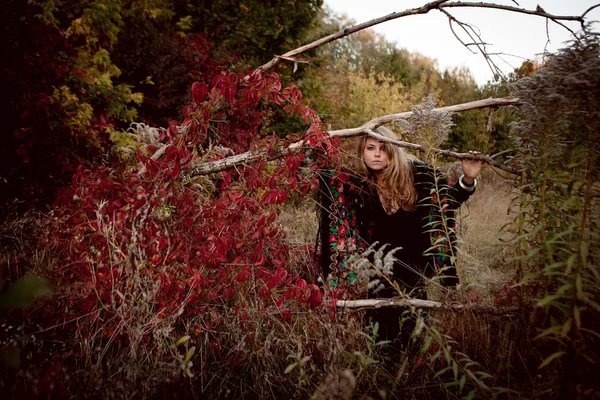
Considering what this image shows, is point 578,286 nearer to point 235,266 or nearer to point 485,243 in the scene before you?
point 235,266

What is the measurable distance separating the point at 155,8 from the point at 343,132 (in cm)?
686

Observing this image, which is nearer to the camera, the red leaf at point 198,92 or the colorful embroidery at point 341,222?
the red leaf at point 198,92

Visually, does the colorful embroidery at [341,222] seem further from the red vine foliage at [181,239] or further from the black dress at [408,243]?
the red vine foliage at [181,239]

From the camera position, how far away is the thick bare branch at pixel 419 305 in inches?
75.2

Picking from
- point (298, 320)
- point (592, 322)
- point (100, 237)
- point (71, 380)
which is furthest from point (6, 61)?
point (592, 322)

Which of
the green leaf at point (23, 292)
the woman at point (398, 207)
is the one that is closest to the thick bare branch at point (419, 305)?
the woman at point (398, 207)

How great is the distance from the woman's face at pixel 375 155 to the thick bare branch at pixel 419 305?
1.23m

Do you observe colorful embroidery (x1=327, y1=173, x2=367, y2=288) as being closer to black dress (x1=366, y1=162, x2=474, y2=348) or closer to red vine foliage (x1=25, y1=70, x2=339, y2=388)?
black dress (x1=366, y1=162, x2=474, y2=348)

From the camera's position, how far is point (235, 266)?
2.57 metres

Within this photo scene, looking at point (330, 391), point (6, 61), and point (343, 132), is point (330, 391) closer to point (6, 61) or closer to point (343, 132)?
point (343, 132)

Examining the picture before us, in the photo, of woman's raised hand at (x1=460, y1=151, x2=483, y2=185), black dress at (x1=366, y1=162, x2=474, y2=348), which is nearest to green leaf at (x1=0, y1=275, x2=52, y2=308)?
black dress at (x1=366, y1=162, x2=474, y2=348)

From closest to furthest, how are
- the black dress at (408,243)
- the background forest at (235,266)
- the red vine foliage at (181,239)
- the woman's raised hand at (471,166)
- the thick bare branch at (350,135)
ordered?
the background forest at (235,266), the red vine foliage at (181,239), the thick bare branch at (350,135), the woman's raised hand at (471,166), the black dress at (408,243)

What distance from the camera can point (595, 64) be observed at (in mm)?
1339

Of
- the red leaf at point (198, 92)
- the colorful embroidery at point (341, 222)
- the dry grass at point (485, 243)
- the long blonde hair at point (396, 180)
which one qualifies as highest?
the red leaf at point (198, 92)
